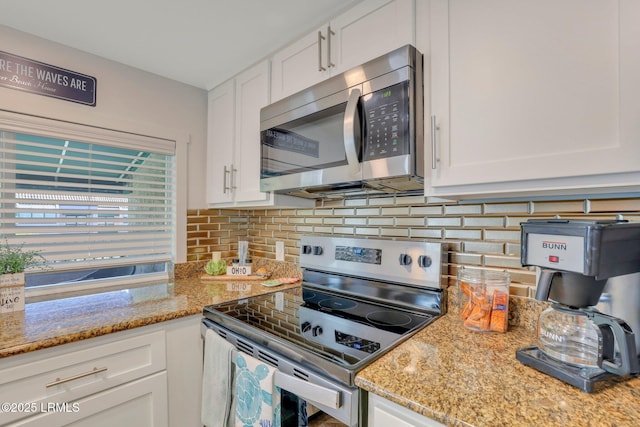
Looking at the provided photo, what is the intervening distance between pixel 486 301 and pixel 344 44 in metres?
1.18

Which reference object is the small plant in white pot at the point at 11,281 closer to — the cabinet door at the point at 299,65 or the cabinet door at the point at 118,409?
the cabinet door at the point at 118,409

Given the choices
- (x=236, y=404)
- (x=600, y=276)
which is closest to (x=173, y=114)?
(x=236, y=404)

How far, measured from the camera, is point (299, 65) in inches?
59.2

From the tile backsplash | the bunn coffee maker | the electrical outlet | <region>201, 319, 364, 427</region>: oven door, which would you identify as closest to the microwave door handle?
the tile backsplash

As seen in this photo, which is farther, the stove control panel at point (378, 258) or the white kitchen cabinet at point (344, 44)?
the stove control panel at point (378, 258)

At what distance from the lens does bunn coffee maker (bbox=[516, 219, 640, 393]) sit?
28.0 inches

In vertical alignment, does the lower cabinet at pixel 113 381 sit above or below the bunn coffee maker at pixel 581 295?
below

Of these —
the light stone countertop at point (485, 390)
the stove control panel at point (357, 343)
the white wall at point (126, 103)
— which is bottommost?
the stove control panel at point (357, 343)

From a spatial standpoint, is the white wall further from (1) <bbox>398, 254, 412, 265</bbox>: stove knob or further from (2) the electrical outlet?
(1) <bbox>398, 254, 412, 265</bbox>: stove knob

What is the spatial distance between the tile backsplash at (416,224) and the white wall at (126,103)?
31 cm

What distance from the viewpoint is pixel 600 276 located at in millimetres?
714

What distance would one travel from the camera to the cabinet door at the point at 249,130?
5.66 ft

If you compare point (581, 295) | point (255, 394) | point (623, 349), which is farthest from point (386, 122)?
point (255, 394)

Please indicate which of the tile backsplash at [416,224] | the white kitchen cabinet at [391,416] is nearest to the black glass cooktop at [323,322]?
the white kitchen cabinet at [391,416]
